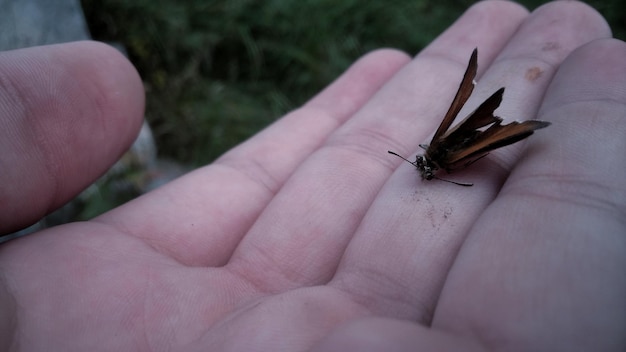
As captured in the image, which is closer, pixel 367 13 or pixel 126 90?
pixel 126 90

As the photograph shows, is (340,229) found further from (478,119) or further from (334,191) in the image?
(478,119)

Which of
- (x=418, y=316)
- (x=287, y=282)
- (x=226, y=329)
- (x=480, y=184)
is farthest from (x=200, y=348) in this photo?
(x=480, y=184)

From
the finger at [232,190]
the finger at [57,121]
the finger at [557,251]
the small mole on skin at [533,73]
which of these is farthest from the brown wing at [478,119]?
the finger at [57,121]

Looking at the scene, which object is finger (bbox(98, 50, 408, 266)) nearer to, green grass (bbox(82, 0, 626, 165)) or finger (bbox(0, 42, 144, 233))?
finger (bbox(0, 42, 144, 233))

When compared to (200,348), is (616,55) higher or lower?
higher

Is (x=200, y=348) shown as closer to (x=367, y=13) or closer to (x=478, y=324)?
(x=478, y=324)

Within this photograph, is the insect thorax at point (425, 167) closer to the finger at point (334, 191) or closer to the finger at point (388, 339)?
the finger at point (334, 191)

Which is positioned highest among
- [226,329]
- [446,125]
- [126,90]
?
[446,125]
